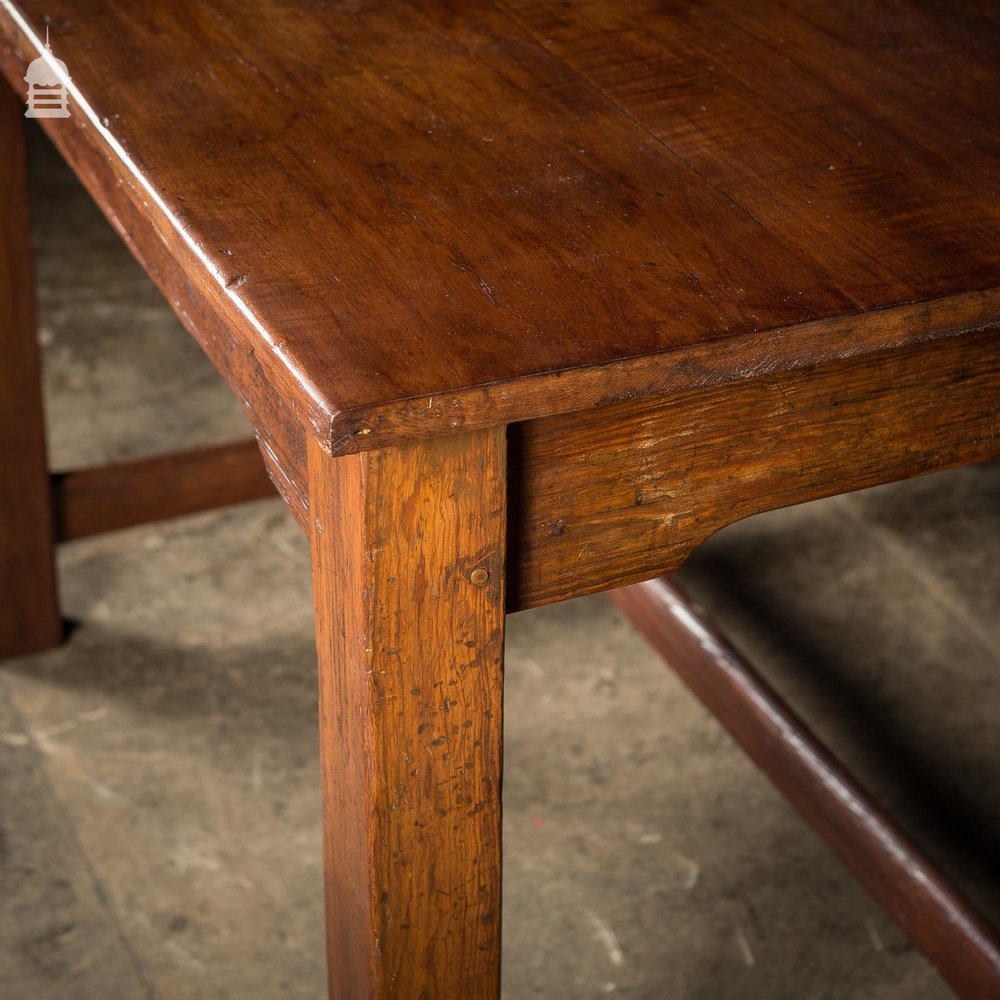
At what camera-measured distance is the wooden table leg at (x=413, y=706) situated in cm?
82

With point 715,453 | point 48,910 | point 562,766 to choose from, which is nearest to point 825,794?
point 562,766

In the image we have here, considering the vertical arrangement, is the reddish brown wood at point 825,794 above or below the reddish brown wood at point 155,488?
below

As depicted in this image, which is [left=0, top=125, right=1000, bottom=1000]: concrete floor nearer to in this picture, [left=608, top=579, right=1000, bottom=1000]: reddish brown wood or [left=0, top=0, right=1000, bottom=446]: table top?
[left=608, top=579, right=1000, bottom=1000]: reddish brown wood

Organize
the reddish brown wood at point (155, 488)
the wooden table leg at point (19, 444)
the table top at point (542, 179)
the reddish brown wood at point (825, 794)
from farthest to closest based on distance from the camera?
the reddish brown wood at point (155, 488) → the wooden table leg at point (19, 444) → the reddish brown wood at point (825, 794) → the table top at point (542, 179)

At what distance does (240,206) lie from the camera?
929mm

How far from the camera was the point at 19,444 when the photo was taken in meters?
1.86

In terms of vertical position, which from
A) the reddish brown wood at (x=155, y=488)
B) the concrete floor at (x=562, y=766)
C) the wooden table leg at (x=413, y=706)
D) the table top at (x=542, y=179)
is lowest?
the concrete floor at (x=562, y=766)

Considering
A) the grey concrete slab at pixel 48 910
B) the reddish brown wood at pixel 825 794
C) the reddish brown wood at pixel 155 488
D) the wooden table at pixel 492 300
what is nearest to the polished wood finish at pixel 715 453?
the wooden table at pixel 492 300

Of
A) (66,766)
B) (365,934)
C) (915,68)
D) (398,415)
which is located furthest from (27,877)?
(915,68)

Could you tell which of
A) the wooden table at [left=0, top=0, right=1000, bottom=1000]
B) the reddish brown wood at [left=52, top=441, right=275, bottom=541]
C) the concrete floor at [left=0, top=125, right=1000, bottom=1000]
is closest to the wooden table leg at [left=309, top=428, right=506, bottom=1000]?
the wooden table at [left=0, top=0, right=1000, bottom=1000]

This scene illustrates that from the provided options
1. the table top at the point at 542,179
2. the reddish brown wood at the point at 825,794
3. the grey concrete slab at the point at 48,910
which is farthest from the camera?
the grey concrete slab at the point at 48,910

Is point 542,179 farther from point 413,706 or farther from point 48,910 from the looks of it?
point 48,910

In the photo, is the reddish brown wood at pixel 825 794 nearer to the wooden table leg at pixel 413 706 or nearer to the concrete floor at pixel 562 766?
the concrete floor at pixel 562 766

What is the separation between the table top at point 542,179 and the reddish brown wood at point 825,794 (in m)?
0.77
